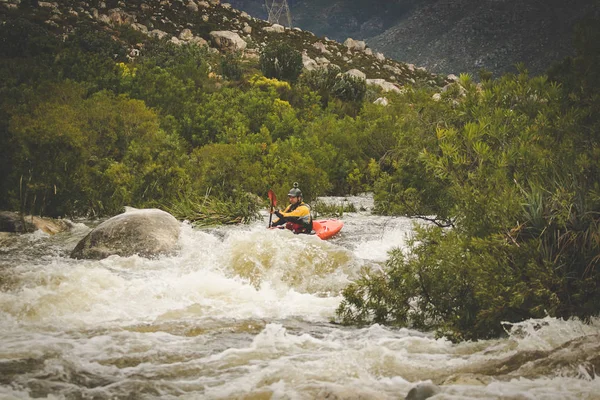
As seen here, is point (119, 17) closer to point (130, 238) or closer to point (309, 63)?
point (309, 63)

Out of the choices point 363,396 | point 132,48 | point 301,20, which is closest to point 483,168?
point 363,396

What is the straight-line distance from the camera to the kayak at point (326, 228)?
41.9 feet

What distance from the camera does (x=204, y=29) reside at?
148 ft

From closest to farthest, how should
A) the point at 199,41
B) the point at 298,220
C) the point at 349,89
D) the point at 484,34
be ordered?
1. the point at 298,220
2. the point at 349,89
3. the point at 199,41
4. the point at 484,34

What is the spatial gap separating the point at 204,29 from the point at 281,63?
15785mm

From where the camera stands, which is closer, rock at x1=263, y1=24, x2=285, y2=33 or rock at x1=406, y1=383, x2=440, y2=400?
rock at x1=406, y1=383, x2=440, y2=400

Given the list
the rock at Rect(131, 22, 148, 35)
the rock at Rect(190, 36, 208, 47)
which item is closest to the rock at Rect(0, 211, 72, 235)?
the rock at Rect(131, 22, 148, 35)

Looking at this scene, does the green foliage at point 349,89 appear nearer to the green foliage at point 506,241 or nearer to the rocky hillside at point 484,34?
the rocky hillside at point 484,34

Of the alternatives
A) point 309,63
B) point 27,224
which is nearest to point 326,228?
point 27,224

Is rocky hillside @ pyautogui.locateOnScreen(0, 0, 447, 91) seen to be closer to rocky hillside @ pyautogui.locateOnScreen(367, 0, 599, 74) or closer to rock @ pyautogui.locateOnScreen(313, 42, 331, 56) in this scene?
rock @ pyautogui.locateOnScreen(313, 42, 331, 56)

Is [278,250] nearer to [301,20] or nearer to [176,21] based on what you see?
[176,21]

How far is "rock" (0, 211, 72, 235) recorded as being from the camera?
480 inches

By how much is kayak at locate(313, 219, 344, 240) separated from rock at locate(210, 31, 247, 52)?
99.8 feet

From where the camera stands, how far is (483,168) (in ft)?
21.8
